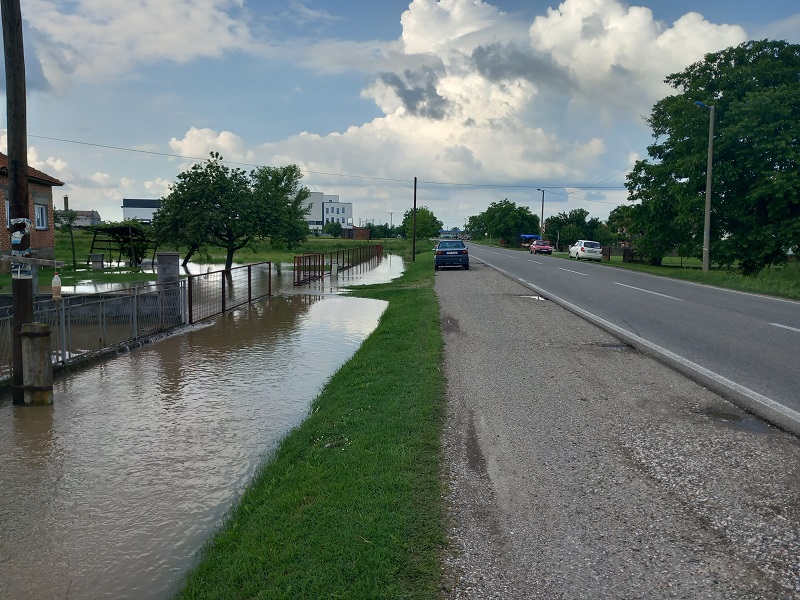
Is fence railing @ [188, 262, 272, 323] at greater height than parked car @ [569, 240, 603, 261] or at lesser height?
lesser

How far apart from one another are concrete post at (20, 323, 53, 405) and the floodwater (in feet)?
0.77

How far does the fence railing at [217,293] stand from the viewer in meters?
15.2

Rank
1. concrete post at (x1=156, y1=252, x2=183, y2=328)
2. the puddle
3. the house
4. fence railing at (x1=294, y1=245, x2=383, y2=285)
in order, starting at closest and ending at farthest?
the puddle → concrete post at (x1=156, y1=252, x2=183, y2=328) → fence railing at (x1=294, y1=245, x2=383, y2=285) → the house

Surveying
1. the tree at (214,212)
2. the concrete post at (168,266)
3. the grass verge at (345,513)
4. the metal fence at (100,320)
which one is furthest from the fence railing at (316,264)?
the grass verge at (345,513)

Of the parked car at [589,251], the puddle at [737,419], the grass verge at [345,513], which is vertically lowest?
the grass verge at [345,513]

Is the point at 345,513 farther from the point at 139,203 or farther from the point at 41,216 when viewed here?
the point at 139,203

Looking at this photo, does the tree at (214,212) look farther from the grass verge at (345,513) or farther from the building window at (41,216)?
the grass verge at (345,513)

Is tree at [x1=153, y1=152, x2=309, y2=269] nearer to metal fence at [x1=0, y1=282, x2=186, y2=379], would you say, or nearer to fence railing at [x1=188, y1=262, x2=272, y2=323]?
fence railing at [x1=188, y1=262, x2=272, y2=323]

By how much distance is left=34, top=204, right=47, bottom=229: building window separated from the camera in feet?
97.2

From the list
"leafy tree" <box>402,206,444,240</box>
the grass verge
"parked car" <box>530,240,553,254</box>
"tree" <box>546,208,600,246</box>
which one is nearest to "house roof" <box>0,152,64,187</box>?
the grass verge

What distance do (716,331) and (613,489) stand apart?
776 centimetres

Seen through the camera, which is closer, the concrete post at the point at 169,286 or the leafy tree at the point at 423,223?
the concrete post at the point at 169,286

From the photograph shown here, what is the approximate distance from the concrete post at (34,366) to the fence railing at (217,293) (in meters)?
6.56

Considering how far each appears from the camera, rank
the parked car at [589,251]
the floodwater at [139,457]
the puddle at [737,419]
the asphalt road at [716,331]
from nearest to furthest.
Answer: the floodwater at [139,457]
the puddle at [737,419]
the asphalt road at [716,331]
the parked car at [589,251]
